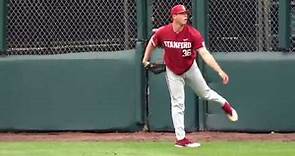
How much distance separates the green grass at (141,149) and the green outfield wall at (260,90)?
1.08 metres

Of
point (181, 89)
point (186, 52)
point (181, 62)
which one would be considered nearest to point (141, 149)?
point (181, 89)

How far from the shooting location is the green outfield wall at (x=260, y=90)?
972 centimetres

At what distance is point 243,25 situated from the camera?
10.1 m

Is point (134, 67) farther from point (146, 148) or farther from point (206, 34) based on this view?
point (146, 148)

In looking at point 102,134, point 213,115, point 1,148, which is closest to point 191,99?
point 213,115

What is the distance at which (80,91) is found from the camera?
10.3m

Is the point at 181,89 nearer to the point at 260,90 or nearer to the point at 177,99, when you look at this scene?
the point at 177,99

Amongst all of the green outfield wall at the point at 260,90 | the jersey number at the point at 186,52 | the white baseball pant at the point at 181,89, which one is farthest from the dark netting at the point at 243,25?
the jersey number at the point at 186,52

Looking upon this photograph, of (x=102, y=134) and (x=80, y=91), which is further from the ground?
(x=80, y=91)

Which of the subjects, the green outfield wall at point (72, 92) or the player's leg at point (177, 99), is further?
the green outfield wall at point (72, 92)

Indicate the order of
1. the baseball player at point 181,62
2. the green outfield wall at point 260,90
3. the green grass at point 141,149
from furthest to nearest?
1. the green outfield wall at point 260,90
2. the baseball player at point 181,62
3. the green grass at point 141,149

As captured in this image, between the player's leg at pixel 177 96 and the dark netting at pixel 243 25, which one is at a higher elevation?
the dark netting at pixel 243 25

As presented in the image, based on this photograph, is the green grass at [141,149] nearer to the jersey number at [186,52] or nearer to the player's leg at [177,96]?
the player's leg at [177,96]

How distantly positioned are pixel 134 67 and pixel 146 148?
2.20 metres
